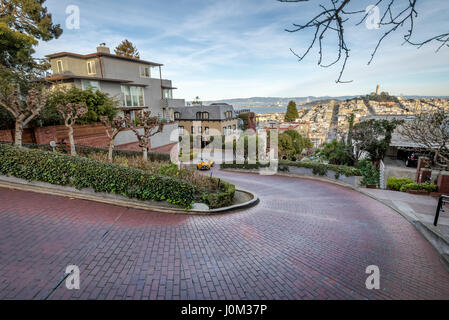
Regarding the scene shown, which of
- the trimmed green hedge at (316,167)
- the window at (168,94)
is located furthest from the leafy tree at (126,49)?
the trimmed green hedge at (316,167)

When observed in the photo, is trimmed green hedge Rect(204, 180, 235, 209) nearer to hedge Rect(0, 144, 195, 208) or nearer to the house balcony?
hedge Rect(0, 144, 195, 208)

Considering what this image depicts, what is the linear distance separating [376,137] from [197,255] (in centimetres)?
2374

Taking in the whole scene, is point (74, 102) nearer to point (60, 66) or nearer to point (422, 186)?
point (60, 66)

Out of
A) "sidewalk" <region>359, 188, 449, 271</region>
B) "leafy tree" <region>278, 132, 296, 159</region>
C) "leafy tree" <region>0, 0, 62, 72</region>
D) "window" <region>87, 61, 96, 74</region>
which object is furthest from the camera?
"leafy tree" <region>278, 132, 296, 159</region>

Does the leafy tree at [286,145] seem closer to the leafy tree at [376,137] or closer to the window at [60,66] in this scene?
the leafy tree at [376,137]

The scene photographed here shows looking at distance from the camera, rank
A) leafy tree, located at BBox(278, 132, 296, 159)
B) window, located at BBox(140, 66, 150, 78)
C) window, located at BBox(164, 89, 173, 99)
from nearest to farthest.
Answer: window, located at BBox(140, 66, 150, 78) → window, located at BBox(164, 89, 173, 99) → leafy tree, located at BBox(278, 132, 296, 159)

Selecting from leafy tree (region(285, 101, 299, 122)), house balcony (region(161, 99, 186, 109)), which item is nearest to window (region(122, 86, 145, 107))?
house balcony (region(161, 99, 186, 109))

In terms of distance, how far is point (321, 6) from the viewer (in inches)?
86.0

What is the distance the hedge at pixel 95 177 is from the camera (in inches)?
300

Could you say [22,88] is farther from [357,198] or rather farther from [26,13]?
[357,198]

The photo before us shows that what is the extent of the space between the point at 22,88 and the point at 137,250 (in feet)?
50.2

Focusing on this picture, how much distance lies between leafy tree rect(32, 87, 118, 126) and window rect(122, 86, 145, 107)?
9284 mm

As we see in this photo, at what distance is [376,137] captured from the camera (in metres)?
21.7

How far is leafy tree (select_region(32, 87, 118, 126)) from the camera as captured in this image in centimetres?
1398
